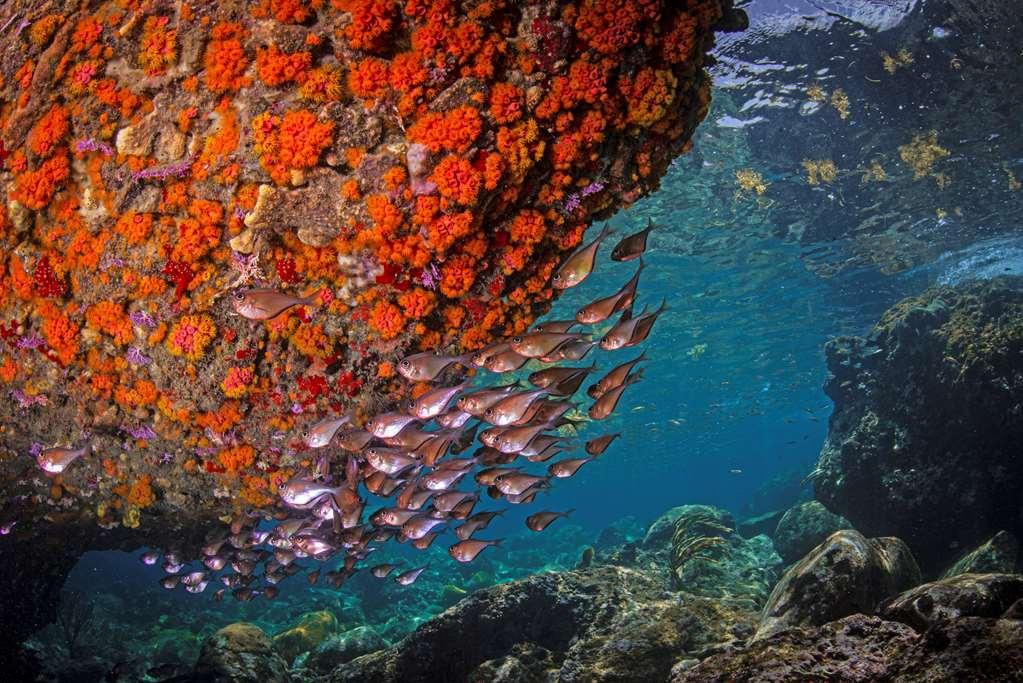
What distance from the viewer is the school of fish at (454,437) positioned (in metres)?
5.07

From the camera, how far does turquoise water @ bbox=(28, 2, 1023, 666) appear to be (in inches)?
495

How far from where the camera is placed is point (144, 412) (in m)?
6.45

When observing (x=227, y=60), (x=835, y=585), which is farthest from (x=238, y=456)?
(x=835, y=585)

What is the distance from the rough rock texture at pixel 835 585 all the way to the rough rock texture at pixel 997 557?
2730 mm

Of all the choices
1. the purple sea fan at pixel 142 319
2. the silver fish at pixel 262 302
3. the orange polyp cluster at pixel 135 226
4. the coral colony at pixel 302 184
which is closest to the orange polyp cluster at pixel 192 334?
the coral colony at pixel 302 184

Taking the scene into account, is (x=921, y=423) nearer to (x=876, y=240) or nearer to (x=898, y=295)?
(x=876, y=240)

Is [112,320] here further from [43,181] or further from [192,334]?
[43,181]

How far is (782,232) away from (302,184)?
64.2 ft

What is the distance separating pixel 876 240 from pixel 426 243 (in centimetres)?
2275

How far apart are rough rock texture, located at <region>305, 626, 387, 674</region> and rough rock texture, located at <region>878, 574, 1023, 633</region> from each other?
11690 mm

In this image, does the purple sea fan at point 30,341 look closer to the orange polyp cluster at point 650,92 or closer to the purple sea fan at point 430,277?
the purple sea fan at point 430,277

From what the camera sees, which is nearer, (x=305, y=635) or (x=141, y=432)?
(x=141, y=432)

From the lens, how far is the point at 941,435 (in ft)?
40.3

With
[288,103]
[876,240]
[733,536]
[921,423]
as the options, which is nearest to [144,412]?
[288,103]
